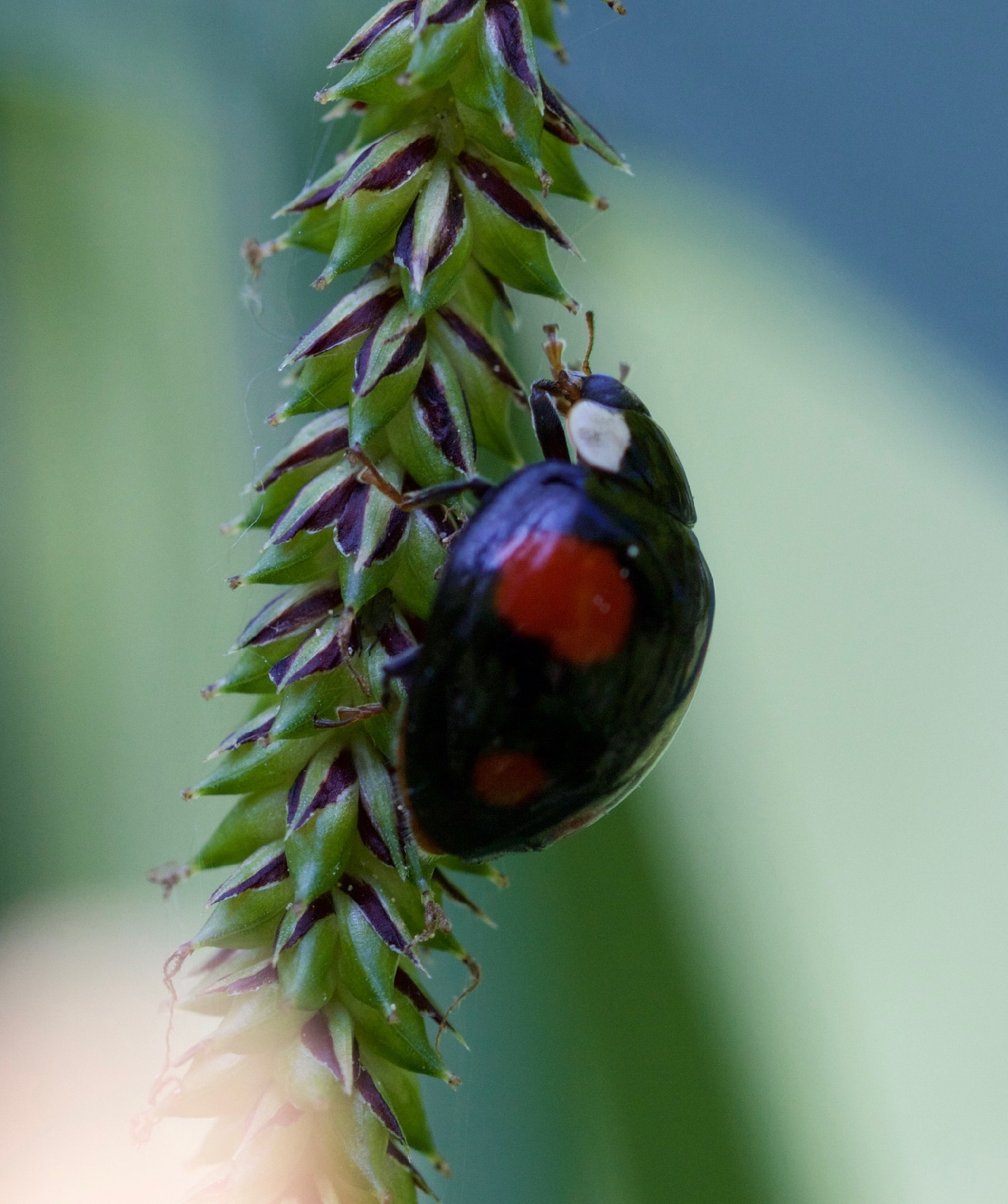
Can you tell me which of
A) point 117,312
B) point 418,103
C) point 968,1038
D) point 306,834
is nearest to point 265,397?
point 117,312

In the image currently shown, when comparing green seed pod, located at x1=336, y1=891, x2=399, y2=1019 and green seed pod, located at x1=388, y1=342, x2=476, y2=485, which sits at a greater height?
green seed pod, located at x1=388, y1=342, x2=476, y2=485

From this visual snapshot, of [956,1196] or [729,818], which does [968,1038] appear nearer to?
[956,1196]

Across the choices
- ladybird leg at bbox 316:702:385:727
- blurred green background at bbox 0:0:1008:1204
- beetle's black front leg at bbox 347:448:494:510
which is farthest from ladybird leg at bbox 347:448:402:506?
blurred green background at bbox 0:0:1008:1204

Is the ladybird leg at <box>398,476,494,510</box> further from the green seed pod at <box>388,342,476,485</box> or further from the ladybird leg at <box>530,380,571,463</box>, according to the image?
the ladybird leg at <box>530,380,571,463</box>

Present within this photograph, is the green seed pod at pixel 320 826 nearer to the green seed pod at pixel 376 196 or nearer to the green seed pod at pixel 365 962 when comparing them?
the green seed pod at pixel 365 962

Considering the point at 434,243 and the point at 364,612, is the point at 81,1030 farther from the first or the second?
the point at 434,243

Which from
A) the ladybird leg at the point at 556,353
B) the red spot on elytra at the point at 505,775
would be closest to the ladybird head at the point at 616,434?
the ladybird leg at the point at 556,353
